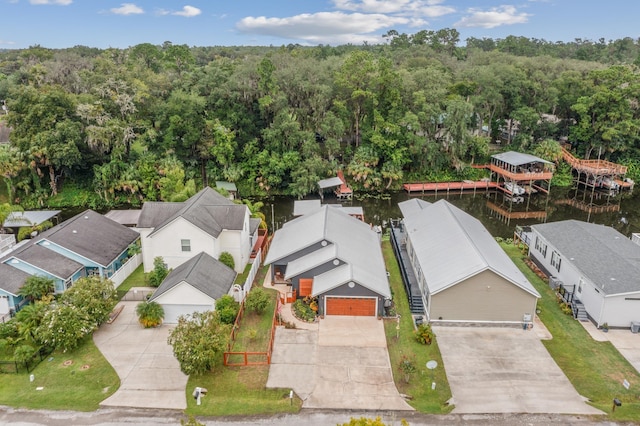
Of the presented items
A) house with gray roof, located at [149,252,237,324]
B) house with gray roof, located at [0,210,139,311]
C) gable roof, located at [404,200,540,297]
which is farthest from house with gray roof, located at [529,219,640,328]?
house with gray roof, located at [0,210,139,311]

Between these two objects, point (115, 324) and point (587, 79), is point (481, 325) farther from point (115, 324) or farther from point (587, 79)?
point (587, 79)

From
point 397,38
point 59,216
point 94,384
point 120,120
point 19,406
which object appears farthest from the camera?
point 397,38

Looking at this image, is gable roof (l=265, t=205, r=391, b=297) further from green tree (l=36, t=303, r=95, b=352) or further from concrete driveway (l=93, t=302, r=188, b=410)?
green tree (l=36, t=303, r=95, b=352)

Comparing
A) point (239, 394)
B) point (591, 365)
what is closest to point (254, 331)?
point (239, 394)

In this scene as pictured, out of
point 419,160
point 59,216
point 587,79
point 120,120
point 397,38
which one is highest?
point 397,38

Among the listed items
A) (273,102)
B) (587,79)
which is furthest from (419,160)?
(587,79)

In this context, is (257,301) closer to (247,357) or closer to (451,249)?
(247,357)
